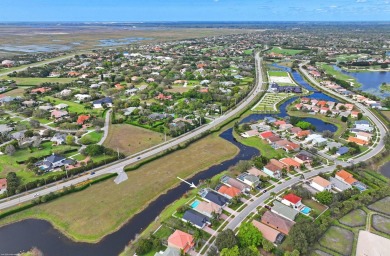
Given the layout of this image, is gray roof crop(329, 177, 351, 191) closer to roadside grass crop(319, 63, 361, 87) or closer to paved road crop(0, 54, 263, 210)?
paved road crop(0, 54, 263, 210)

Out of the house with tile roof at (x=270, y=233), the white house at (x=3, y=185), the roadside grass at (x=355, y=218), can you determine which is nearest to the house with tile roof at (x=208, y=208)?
the house with tile roof at (x=270, y=233)

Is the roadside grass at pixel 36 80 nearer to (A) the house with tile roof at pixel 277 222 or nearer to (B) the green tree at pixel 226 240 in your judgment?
(A) the house with tile roof at pixel 277 222

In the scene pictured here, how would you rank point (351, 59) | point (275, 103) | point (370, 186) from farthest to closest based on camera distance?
1. point (351, 59)
2. point (275, 103)
3. point (370, 186)

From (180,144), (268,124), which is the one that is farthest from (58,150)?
(268,124)

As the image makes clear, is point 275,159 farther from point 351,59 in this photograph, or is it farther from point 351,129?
point 351,59

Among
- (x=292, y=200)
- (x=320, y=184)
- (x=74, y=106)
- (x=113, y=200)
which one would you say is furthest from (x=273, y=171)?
(x=74, y=106)

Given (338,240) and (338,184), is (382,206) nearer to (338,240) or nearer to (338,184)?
(338,184)
